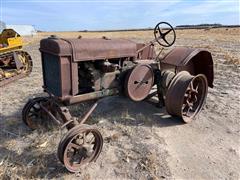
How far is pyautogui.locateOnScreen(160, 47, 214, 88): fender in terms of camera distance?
15.1 feet

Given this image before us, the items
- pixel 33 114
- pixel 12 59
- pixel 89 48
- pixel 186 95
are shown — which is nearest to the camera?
pixel 89 48

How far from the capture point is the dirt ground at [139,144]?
10.9 feet

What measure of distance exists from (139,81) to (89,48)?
3.30 feet

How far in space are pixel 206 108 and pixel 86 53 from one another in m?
2.81

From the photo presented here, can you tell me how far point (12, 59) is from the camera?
27.6 feet

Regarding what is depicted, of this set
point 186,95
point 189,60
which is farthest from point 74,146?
point 189,60

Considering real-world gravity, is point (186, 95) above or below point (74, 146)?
above

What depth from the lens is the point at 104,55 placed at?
3.89 m

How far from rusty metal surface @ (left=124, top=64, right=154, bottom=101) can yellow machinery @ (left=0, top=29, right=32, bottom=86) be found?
475 centimetres

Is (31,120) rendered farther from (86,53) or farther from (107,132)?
(86,53)

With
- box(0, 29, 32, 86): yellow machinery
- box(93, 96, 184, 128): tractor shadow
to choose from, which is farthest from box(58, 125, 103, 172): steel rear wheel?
box(0, 29, 32, 86): yellow machinery

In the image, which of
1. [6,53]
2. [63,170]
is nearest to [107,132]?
[63,170]

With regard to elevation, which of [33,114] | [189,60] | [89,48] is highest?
[89,48]

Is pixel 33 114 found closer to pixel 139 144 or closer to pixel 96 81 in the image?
pixel 96 81
